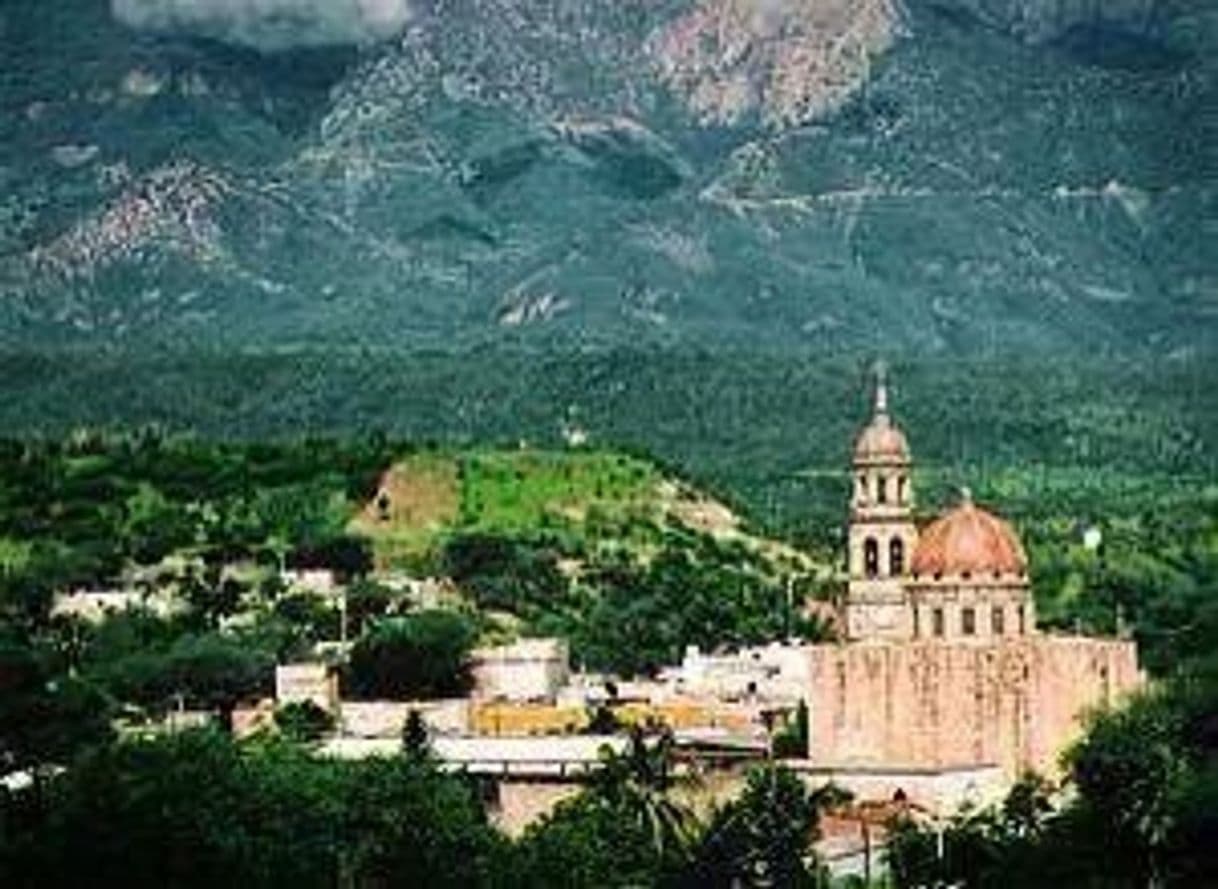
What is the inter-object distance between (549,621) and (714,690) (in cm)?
2950

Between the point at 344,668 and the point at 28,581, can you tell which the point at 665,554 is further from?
the point at 344,668

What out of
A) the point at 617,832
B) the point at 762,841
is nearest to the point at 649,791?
the point at 617,832

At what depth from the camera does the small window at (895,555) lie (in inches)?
4894

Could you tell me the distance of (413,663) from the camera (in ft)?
462

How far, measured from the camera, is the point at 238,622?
539ft

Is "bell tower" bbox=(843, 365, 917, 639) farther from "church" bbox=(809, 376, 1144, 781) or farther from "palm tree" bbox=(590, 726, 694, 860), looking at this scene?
"palm tree" bbox=(590, 726, 694, 860)

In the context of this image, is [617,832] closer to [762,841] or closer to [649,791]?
[762,841]

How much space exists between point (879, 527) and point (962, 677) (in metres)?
12.3

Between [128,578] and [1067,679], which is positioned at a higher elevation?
[128,578]

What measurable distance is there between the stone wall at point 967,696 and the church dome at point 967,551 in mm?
2320

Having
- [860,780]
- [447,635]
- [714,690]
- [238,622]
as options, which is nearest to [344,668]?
[447,635]

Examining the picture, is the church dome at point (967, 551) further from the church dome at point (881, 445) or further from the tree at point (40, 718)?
the tree at point (40, 718)

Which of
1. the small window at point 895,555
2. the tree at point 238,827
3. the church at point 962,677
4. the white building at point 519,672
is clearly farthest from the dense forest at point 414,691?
the small window at point 895,555

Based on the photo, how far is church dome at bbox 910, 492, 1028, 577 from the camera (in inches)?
4540
